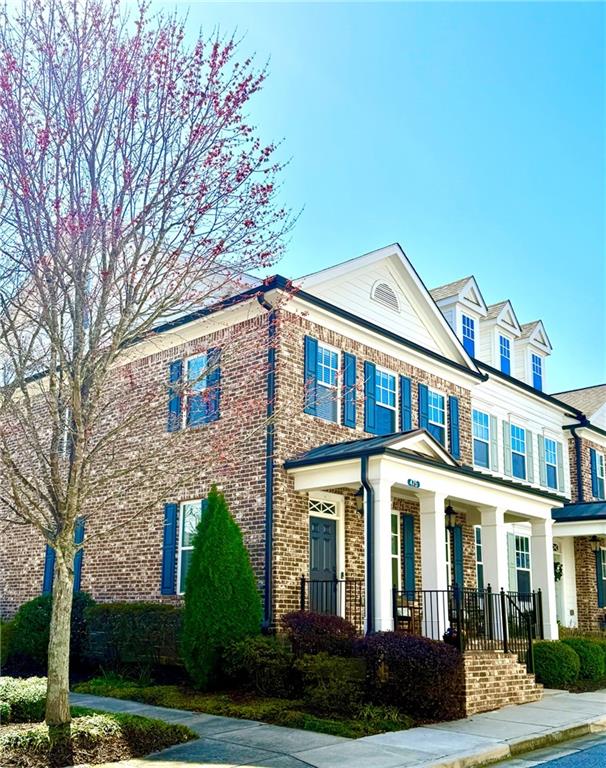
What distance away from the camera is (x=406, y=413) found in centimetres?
1730

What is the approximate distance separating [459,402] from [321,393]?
208 inches

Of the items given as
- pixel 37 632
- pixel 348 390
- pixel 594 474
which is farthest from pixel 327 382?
pixel 594 474

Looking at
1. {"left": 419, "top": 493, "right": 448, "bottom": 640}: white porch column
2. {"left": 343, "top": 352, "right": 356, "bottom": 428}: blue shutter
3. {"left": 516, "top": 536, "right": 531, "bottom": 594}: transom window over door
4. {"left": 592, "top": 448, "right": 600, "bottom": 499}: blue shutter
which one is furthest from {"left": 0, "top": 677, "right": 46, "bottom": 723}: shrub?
{"left": 592, "top": 448, "right": 600, "bottom": 499}: blue shutter

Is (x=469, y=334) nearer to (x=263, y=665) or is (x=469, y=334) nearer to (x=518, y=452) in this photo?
(x=518, y=452)

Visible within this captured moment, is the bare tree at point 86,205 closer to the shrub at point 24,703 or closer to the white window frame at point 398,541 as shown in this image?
the shrub at point 24,703

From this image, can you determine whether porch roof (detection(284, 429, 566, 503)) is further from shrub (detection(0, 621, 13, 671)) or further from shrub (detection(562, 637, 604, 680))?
shrub (detection(0, 621, 13, 671))

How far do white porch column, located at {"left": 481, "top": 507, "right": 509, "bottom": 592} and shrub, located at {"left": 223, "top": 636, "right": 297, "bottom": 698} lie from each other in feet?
17.1

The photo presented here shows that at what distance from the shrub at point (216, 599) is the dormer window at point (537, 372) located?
580 inches

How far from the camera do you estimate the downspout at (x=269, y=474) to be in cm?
1327

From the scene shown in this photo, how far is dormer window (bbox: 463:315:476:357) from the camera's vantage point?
2184cm

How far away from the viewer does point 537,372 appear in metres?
25.1

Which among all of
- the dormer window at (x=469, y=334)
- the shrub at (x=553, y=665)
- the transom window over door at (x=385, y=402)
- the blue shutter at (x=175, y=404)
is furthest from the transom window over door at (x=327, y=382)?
the dormer window at (x=469, y=334)

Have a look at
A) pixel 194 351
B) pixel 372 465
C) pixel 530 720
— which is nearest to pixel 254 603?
pixel 372 465

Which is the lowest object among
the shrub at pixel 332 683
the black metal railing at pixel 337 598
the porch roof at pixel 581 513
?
the shrub at pixel 332 683
